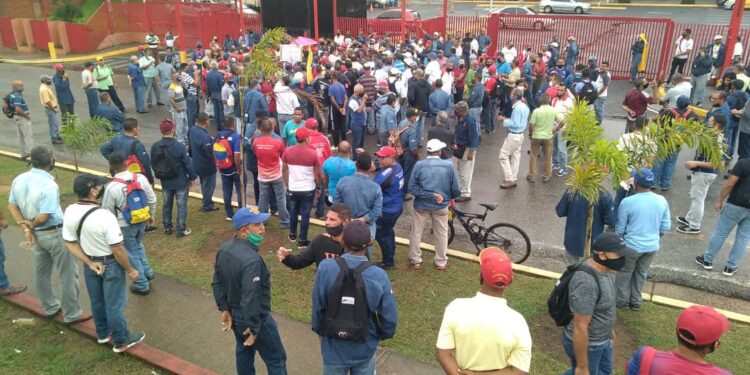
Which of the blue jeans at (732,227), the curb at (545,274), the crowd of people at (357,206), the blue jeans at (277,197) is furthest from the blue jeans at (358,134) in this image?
the blue jeans at (732,227)

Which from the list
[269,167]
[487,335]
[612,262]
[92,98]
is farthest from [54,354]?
[92,98]

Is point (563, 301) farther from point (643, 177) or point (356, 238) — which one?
point (643, 177)

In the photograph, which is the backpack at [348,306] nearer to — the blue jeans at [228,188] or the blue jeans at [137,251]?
the blue jeans at [137,251]

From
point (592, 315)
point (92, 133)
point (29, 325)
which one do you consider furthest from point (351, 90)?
point (592, 315)

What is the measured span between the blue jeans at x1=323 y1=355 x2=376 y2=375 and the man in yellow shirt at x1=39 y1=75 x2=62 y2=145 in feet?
37.9

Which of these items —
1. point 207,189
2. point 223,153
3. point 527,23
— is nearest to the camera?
point 223,153

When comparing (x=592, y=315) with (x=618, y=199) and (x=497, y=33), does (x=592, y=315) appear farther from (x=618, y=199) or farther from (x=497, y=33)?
(x=497, y=33)

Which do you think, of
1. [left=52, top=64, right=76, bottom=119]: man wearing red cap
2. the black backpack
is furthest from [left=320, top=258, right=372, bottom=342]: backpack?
[left=52, top=64, right=76, bottom=119]: man wearing red cap

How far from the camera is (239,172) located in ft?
29.2

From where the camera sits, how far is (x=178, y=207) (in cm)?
828

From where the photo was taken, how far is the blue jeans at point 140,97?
52.9ft

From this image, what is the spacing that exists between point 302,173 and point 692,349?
216 inches

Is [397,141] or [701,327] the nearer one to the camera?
[701,327]

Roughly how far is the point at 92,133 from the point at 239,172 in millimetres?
3607
